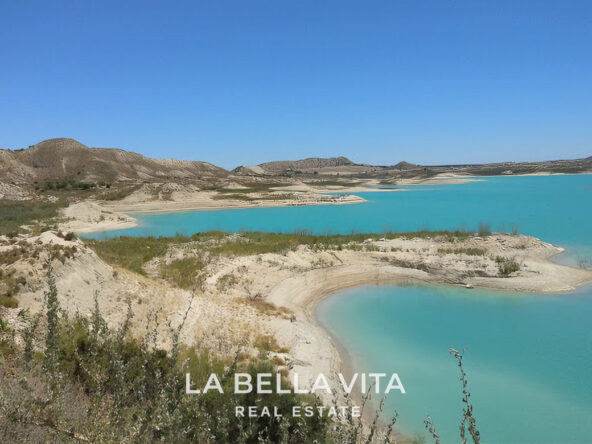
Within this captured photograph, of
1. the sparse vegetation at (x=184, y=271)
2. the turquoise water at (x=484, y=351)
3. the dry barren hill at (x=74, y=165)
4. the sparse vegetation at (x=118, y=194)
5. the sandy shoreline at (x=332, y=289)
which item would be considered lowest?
the turquoise water at (x=484, y=351)

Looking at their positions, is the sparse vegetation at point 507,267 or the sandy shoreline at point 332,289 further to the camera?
the sparse vegetation at point 507,267

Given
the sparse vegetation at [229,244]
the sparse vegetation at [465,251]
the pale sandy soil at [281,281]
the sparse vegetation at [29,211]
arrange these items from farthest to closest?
the sparse vegetation at [29,211] < the sparse vegetation at [465,251] < the sparse vegetation at [229,244] < the pale sandy soil at [281,281]

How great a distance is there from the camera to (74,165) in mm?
75500

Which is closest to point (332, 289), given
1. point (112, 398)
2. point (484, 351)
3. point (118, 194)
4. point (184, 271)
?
point (184, 271)

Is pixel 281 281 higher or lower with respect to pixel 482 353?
higher

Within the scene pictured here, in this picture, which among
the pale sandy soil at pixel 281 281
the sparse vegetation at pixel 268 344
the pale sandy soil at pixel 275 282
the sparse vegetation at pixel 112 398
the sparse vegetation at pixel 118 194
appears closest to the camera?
the sparse vegetation at pixel 112 398

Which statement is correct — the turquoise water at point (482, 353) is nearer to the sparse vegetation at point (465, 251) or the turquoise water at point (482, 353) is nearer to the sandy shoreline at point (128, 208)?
the sparse vegetation at point (465, 251)

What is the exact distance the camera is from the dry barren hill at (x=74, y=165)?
66625 millimetres

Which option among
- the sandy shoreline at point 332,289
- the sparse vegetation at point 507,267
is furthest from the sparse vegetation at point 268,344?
the sparse vegetation at point 507,267

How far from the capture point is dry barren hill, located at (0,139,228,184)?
6662cm

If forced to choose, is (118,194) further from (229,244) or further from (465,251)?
(465,251)

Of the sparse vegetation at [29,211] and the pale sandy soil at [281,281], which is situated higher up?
the sparse vegetation at [29,211]

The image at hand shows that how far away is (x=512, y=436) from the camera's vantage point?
634 cm

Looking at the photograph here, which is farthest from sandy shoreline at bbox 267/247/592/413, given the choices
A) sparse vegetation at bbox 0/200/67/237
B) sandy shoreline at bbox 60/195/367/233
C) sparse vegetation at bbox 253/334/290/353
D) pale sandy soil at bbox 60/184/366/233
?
pale sandy soil at bbox 60/184/366/233
